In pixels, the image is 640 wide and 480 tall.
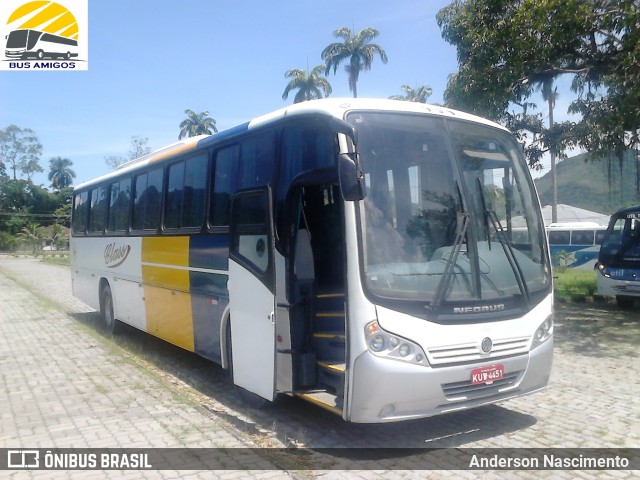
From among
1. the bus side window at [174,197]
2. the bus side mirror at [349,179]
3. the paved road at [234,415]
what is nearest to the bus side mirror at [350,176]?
the bus side mirror at [349,179]

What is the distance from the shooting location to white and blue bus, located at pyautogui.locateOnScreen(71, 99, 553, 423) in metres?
5.06

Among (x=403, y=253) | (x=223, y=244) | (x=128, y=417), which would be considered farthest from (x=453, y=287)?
(x=128, y=417)

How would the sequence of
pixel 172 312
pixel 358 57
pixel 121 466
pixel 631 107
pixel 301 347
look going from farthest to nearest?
pixel 358 57
pixel 631 107
pixel 172 312
pixel 301 347
pixel 121 466

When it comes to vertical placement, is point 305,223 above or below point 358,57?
below

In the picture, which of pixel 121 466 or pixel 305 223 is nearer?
pixel 121 466

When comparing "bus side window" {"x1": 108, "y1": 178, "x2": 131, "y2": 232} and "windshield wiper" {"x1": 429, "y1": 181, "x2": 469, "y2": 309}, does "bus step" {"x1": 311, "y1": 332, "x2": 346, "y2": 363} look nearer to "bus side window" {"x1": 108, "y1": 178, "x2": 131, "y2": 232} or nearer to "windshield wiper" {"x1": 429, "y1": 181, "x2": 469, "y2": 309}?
"windshield wiper" {"x1": 429, "y1": 181, "x2": 469, "y2": 309}

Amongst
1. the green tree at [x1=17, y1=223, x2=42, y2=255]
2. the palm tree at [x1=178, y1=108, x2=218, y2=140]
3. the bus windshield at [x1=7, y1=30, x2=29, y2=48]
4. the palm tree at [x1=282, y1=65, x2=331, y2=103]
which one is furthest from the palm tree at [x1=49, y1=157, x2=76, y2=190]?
the bus windshield at [x1=7, y1=30, x2=29, y2=48]

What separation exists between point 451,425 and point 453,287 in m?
1.56

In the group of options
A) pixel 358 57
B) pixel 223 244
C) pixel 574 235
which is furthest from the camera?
pixel 358 57

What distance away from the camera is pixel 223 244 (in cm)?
719

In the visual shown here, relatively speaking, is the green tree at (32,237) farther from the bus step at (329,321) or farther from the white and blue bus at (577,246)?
the bus step at (329,321)

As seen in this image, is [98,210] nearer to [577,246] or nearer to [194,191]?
[194,191]

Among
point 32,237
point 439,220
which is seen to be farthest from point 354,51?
point 32,237

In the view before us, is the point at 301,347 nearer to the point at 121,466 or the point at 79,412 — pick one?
the point at 121,466
